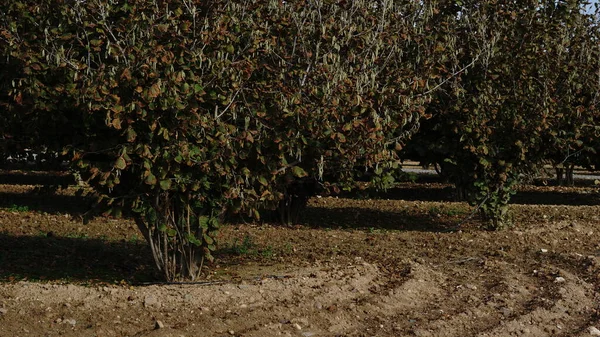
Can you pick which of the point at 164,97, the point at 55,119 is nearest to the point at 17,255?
the point at 55,119

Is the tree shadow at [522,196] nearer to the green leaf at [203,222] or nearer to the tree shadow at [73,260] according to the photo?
the tree shadow at [73,260]

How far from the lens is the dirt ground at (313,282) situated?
5918 mm

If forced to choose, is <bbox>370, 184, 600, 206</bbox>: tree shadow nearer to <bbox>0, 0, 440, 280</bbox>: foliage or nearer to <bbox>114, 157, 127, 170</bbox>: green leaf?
<bbox>0, 0, 440, 280</bbox>: foliage

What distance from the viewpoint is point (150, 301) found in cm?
617

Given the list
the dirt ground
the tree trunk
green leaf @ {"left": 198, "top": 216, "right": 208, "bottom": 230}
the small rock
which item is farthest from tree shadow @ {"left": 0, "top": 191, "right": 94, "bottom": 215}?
the small rock

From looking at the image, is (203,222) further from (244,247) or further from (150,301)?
(244,247)

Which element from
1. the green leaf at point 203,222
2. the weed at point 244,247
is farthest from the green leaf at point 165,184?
the weed at point 244,247

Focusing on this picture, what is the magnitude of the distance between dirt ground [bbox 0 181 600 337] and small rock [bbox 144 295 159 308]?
0.01 metres

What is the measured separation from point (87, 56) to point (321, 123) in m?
1.94

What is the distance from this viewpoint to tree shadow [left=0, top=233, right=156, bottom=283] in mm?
7852

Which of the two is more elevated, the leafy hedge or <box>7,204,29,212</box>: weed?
the leafy hedge

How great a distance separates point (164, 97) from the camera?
596 cm

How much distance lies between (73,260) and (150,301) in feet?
9.16

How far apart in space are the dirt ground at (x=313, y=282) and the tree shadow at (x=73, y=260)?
0.02 m
